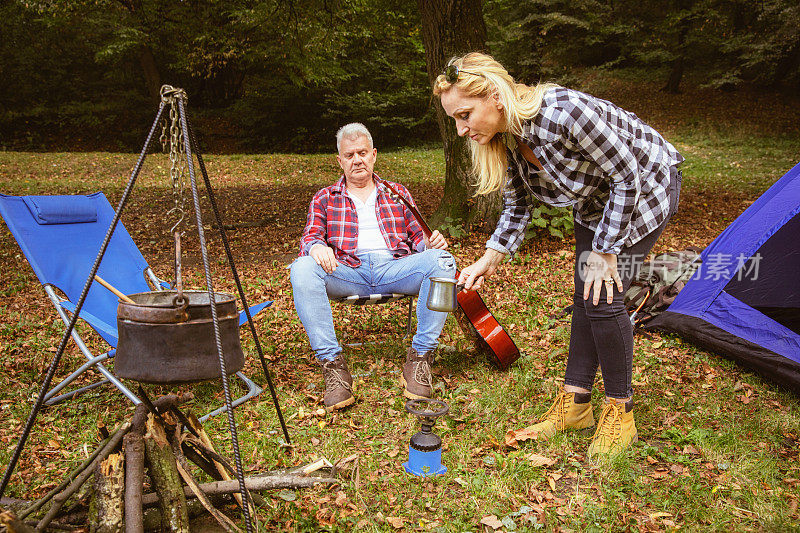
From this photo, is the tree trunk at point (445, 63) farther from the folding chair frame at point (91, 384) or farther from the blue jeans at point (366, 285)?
the folding chair frame at point (91, 384)

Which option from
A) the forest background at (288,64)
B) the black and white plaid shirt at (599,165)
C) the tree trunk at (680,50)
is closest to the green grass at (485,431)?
the black and white plaid shirt at (599,165)

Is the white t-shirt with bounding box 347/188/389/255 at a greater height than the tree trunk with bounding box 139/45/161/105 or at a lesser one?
lesser

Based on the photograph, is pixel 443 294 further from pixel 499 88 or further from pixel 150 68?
pixel 150 68

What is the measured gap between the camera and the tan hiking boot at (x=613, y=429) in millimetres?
2514

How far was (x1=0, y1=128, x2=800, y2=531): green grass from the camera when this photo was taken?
222 cm

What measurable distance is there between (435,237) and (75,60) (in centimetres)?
1959

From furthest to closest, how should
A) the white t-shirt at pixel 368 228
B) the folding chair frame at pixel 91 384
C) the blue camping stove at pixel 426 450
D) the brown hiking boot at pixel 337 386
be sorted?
the white t-shirt at pixel 368 228
the brown hiking boot at pixel 337 386
the folding chair frame at pixel 91 384
the blue camping stove at pixel 426 450

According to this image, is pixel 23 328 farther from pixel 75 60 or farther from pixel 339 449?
pixel 75 60

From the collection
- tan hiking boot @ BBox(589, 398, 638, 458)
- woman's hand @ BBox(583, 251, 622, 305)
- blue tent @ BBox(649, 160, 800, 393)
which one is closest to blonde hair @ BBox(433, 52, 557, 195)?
woman's hand @ BBox(583, 251, 622, 305)

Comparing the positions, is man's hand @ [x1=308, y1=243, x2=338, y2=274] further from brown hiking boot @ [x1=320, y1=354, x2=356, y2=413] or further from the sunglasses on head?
the sunglasses on head

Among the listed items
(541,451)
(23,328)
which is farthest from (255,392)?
(23,328)

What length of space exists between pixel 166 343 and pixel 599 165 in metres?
1.71

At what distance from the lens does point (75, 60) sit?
18.4m

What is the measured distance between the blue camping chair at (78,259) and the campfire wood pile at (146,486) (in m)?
0.84
